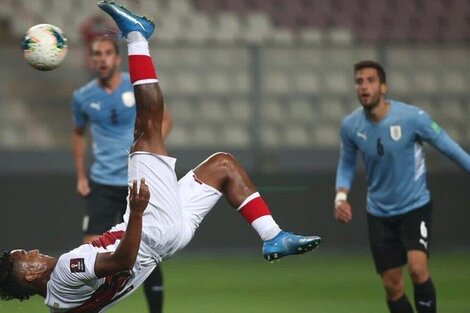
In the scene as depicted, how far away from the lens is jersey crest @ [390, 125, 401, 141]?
9062 mm

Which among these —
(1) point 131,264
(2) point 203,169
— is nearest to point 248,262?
(2) point 203,169

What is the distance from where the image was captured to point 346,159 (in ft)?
30.8

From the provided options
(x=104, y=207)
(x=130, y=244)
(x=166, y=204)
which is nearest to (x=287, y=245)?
(x=166, y=204)

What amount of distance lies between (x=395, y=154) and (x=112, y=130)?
2549mm

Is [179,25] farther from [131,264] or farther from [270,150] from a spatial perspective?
[131,264]

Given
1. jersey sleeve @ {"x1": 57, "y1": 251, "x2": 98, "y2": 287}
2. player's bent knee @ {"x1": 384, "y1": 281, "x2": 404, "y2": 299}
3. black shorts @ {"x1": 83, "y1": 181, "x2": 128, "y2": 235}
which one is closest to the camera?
jersey sleeve @ {"x1": 57, "y1": 251, "x2": 98, "y2": 287}

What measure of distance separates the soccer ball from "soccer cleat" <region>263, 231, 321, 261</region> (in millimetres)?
2013

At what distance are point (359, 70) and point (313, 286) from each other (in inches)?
131

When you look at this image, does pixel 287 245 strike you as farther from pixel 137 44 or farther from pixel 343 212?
pixel 137 44

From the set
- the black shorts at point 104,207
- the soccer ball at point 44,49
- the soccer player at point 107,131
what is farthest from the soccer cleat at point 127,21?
the black shorts at point 104,207

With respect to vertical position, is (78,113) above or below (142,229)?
above

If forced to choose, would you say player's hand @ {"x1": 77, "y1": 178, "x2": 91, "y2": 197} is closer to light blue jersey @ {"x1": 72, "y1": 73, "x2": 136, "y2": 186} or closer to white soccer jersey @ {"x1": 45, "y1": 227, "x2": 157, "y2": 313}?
light blue jersey @ {"x1": 72, "y1": 73, "x2": 136, "y2": 186}

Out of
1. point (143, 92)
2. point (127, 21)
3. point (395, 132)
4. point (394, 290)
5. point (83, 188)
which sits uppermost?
point (127, 21)

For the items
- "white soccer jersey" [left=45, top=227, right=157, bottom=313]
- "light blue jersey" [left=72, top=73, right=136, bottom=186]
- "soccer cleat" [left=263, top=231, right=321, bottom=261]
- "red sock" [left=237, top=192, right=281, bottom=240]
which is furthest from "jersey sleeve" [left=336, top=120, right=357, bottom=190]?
"white soccer jersey" [left=45, top=227, right=157, bottom=313]
